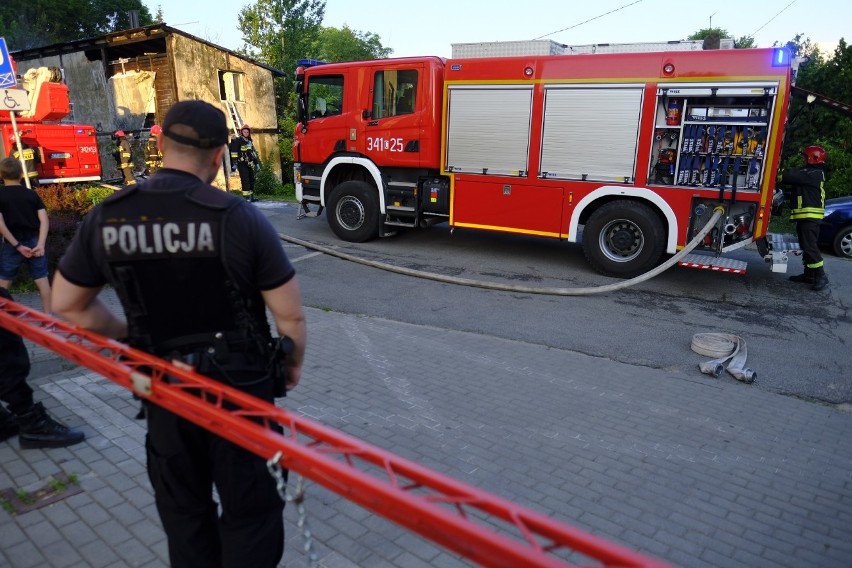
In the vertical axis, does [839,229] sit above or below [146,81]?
below

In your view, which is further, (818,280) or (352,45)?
(352,45)

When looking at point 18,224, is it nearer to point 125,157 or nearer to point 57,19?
point 125,157

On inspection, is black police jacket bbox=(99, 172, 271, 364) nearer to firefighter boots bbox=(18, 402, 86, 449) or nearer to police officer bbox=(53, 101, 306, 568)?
police officer bbox=(53, 101, 306, 568)

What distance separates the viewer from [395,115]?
976 centimetres

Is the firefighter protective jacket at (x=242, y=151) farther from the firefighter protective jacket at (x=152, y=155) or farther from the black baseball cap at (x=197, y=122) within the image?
the black baseball cap at (x=197, y=122)

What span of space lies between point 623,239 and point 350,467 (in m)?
7.58

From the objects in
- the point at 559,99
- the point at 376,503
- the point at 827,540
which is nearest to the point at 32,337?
the point at 376,503

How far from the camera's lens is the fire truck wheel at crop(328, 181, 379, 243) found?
1037 centimetres

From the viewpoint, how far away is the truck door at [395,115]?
9523 millimetres

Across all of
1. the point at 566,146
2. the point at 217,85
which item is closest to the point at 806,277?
the point at 566,146

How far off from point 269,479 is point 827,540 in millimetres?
2913

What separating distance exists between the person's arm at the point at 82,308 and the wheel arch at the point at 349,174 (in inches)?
313

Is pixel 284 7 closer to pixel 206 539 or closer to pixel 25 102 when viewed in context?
pixel 25 102

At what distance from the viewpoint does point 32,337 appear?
2.51m
